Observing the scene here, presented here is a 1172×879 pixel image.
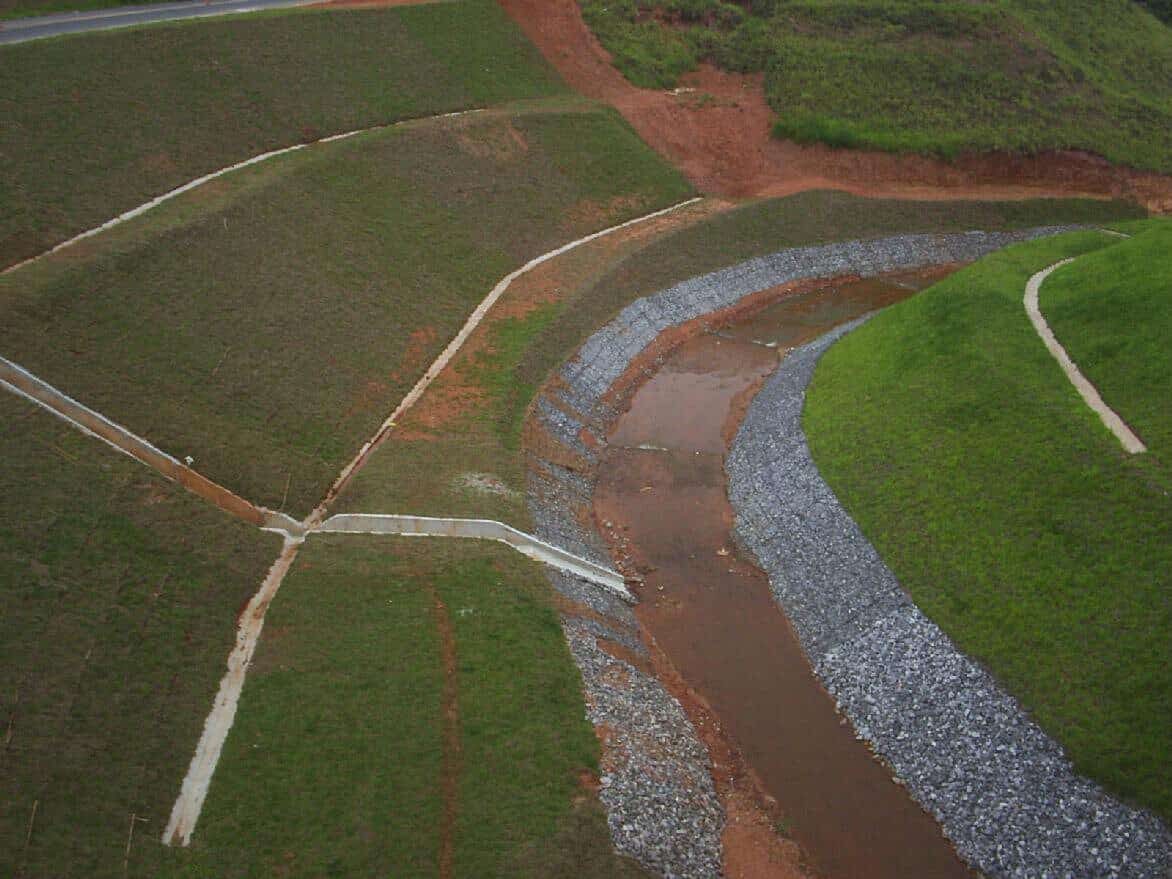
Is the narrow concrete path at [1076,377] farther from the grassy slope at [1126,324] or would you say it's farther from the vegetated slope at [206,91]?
the vegetated slope at [206,91]

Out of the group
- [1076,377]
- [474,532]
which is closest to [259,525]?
[474,532]

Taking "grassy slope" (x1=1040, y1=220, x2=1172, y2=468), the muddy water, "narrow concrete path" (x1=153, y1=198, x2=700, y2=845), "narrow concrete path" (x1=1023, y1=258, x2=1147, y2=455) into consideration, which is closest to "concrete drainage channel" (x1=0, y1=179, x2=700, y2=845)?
"narrow concrete path" (x1=153, y1=198, x2=700, y2=845)

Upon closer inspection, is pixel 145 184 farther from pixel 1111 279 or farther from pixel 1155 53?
pixel 1155 53

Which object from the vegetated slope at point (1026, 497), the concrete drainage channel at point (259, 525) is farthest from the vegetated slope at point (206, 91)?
the vegetated slope at point (1026, 497)

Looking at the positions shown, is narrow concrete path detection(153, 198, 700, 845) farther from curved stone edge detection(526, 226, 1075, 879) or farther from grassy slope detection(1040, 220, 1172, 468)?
grassy slope detection(1040, 220, 1172, 468)

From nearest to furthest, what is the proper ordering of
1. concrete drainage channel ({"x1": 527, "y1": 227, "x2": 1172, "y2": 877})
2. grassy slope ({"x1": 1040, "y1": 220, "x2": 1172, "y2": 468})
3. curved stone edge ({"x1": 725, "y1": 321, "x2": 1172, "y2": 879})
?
concrete drainage channel ({"x1": 527, "y1": 227, "x2": 1172, "y2": 877})
curved stone edge ({"x1": 725, "y1": 321, "x2": 1172, "y2": 879})
grassy slope ({"x1": 1040, "y1": 220, "x2": 1172, "y2": 468})

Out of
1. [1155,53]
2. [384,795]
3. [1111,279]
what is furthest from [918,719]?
[1155,53]

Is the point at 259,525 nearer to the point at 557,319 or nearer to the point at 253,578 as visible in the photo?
the point at 253,578
